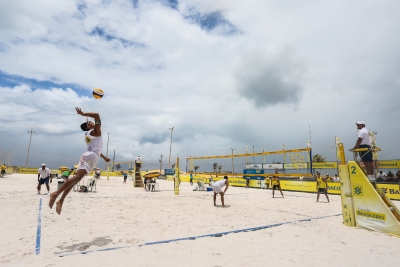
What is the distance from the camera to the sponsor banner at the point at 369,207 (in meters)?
5.66

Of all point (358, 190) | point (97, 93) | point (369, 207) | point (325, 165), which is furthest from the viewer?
point (325, 165)

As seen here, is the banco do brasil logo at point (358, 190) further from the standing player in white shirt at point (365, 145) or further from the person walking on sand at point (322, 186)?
the person walking on sand at point (322, 186)

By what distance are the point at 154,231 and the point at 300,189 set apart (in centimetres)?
1740

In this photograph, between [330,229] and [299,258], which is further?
[330,229]

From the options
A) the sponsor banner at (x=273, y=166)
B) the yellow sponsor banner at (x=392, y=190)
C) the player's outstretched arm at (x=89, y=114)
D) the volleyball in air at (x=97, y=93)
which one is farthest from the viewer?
Result: the sponsor banner at (x=273, y=166)

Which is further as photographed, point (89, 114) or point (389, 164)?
point (389, 164)

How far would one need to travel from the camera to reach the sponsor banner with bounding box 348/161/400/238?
566cm

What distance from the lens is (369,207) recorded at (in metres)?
6.12

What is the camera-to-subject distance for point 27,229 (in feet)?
17.3

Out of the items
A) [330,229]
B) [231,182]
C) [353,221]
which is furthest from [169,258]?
[231,182]

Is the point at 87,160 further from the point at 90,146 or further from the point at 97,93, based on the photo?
the point at 97,93

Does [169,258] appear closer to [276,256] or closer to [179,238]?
[179,238]

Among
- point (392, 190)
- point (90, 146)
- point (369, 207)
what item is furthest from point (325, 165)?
point (90, 146)

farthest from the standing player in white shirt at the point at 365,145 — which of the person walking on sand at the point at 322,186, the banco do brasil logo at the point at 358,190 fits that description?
the person walking on sand at the point at 322,186
